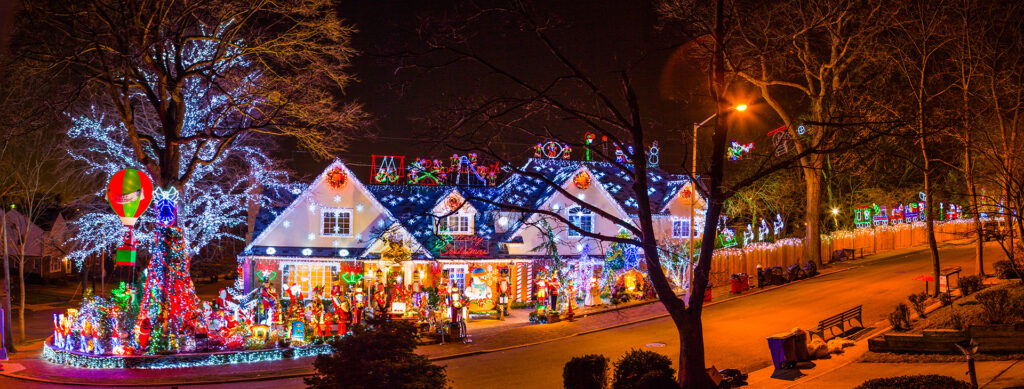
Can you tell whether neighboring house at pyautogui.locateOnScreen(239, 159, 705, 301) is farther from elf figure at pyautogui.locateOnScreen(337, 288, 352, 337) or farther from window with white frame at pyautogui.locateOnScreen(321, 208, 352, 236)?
elf figure at pyautogui.locateOnScreen(337, 288, 352, 337)

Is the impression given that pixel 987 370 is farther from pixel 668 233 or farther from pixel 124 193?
pixel 668 233

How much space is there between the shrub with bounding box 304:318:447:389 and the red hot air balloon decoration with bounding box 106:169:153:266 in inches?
480

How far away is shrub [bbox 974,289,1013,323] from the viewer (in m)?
15.3

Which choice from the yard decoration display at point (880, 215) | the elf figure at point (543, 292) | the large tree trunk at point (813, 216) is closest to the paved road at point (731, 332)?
the large tree trunk at point (813, 216)

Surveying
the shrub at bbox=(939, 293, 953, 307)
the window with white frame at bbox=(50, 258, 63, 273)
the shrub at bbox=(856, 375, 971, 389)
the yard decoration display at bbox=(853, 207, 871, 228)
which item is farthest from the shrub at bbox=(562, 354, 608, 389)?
the window with white frame at bbox=(50, 258, 63, 273)

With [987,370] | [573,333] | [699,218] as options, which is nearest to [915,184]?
[699,218]

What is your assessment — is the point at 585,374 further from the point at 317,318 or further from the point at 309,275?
the point at 309,275

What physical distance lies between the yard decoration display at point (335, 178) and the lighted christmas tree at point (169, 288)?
1213cm

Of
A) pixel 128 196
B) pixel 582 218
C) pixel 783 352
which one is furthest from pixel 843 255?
pixel 128 196

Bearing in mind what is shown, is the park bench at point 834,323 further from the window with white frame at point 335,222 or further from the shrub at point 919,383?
the window with white frame at point 335,222

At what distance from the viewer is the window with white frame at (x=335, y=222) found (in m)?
33.3

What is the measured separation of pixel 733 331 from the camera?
21750 millimetres

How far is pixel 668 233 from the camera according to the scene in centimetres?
3628

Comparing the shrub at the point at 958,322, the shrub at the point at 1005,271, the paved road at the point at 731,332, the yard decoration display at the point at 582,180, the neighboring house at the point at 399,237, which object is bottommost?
the paved road at the point at 731,332
